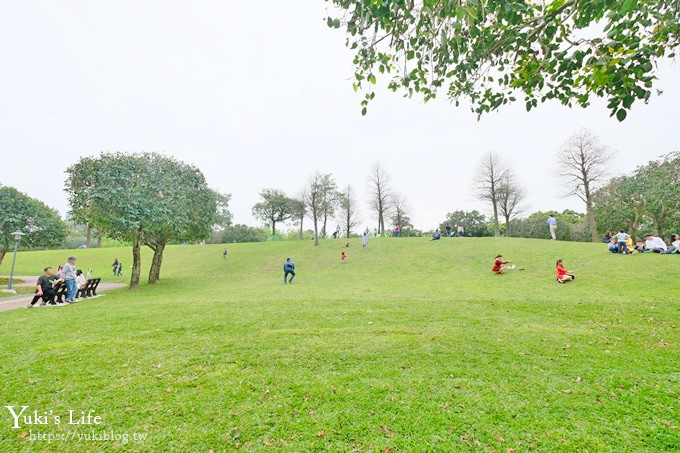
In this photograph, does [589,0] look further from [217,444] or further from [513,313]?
[513,313]

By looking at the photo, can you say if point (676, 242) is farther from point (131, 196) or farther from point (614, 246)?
point (131, 196)

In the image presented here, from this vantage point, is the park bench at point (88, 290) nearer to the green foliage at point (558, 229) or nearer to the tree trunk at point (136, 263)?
the tree trunk at point (136, 263)

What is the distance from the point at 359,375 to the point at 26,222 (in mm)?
31058

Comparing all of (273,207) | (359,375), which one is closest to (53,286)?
(359,375)

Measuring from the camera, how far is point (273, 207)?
5794cm

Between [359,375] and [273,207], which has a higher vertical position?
[273,207]

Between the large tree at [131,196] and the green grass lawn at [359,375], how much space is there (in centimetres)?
742

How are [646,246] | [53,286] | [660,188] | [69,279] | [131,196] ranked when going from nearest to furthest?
[53,286]
[69,279]
[131,196]
[646,246]
[660,188]

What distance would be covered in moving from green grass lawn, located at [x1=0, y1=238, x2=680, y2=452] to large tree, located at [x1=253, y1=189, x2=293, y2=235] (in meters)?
49.5

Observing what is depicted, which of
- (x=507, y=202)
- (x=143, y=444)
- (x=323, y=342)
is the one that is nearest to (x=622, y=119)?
(x=323, y=342)

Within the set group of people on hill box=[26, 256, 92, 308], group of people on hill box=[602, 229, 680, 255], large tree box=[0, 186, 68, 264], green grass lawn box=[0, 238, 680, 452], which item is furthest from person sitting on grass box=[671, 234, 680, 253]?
large tree box=[0, 186, 68, 264]

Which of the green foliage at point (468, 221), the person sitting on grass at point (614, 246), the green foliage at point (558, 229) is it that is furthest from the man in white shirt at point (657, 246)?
the green foliage at point (468, 221)

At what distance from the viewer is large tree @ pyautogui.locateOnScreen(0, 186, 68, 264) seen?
70.6 feet

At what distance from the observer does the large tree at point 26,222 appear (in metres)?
21.5
